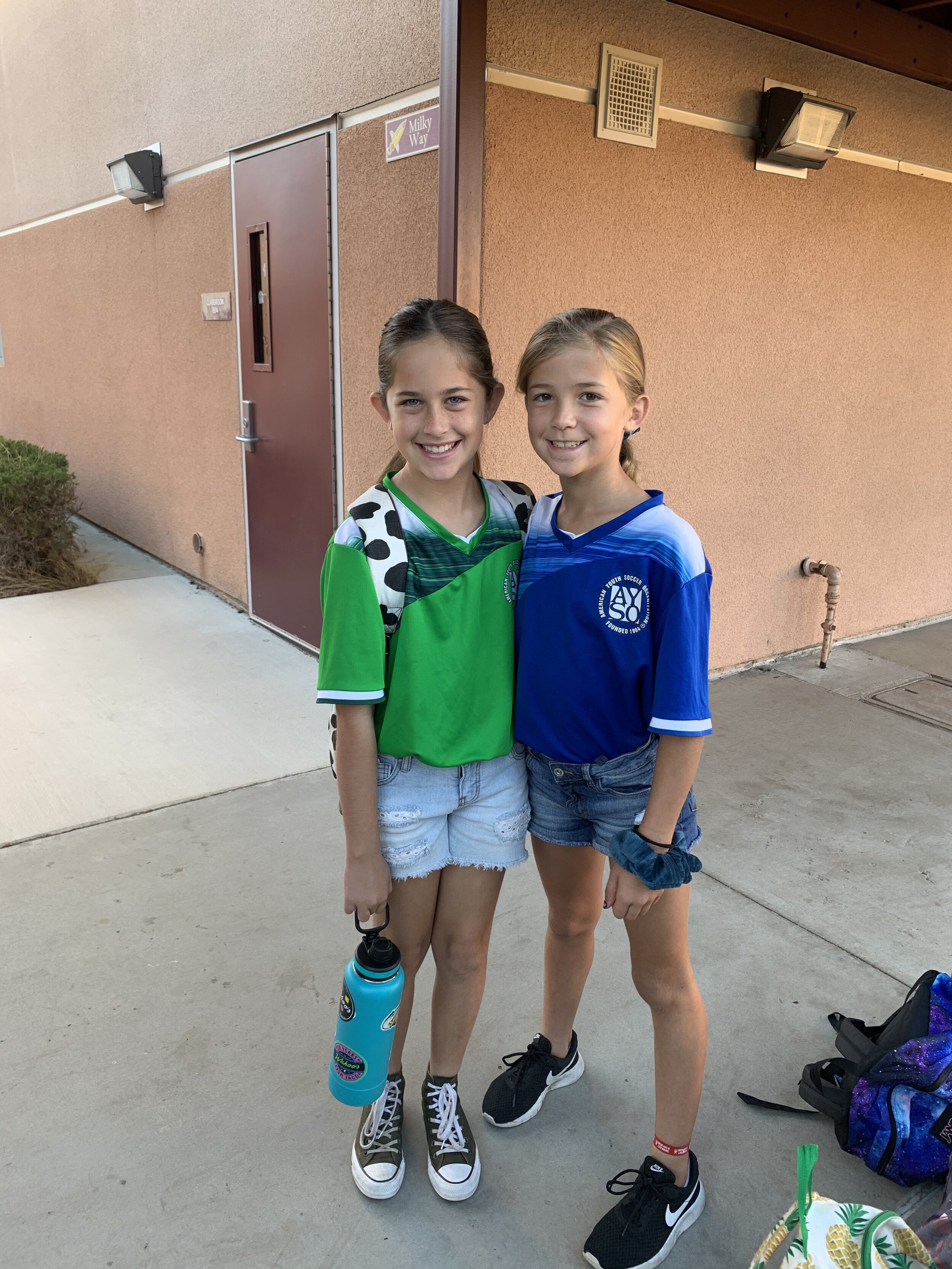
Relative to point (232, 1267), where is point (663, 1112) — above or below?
above

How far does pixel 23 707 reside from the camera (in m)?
4.07

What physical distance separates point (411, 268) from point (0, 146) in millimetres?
6579

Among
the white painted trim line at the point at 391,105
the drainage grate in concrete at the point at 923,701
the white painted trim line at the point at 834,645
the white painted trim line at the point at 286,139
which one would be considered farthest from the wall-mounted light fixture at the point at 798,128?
the drainage grate in concrete at the point at 923,701

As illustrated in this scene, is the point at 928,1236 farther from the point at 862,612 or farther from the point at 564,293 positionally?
the point at 862,612

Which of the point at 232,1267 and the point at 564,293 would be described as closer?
the point at 232,1267

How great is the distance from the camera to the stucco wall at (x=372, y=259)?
360cm

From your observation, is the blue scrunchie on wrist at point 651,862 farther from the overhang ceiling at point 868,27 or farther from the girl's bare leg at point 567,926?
the overhang ceiling at point 868,27

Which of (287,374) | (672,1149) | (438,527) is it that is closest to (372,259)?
(287,374)

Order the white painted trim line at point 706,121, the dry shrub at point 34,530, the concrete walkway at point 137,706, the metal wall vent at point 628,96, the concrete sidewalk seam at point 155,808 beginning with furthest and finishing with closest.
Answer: the dry shrub at point 34,530
the white painted trim line at point 706,121
the metal wall vent at point 628,96
the concrete walkway at point 137,706
the concrete sidewalk seam at point 155,808

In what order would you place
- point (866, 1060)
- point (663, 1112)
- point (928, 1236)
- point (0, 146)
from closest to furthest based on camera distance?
point (928, 1236), point (663, 1112), point (866, 1060), point (0, 146)

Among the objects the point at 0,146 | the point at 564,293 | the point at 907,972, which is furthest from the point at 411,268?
the point at 0,146

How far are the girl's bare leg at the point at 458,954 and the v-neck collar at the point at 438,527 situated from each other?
59 centimetres

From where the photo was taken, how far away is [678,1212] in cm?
170

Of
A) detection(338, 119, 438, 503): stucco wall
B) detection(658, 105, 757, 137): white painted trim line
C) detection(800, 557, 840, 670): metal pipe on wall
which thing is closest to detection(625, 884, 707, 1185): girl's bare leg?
detection(338, 119, 438, 503): stucco wall
